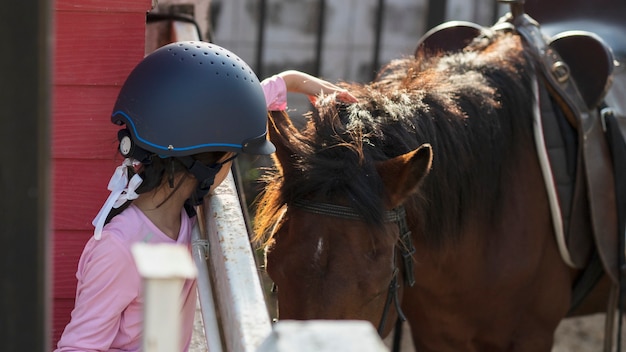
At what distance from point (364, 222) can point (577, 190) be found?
1110 millimetres

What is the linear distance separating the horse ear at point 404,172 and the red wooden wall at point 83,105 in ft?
2.16

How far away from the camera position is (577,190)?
2.80m

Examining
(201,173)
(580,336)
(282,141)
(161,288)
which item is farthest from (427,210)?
(580,336)

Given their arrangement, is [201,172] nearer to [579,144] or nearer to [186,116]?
[186,116]

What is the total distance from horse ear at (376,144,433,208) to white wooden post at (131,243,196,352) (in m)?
1.22

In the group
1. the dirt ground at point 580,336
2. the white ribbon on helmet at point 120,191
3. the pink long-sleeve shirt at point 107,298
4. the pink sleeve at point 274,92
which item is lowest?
the dirt ground at point 580,336

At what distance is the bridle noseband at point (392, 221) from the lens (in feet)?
6.53

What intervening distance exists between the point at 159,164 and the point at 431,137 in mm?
790

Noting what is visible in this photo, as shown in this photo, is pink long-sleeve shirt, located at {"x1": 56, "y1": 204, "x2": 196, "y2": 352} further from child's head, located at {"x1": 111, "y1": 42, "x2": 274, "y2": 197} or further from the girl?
child's head, located at {"x1": 111, "y1": 42, "x2": 274, "y2": 197}

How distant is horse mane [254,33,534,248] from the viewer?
2016mm

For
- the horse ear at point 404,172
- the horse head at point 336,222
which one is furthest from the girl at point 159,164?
the horse ear at point 404,172

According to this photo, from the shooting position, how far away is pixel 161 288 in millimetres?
758

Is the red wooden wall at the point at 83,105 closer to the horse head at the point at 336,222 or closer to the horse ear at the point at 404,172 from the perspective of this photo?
the horse head at the point at 336,222

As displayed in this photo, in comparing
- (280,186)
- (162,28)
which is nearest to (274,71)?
(162,28)
